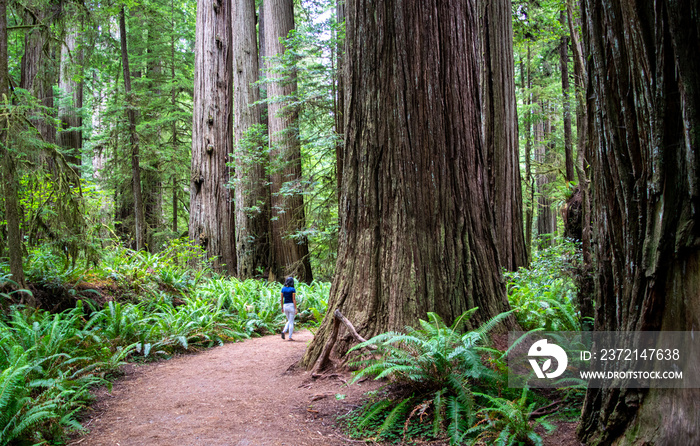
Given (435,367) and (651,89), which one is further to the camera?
(435,367)

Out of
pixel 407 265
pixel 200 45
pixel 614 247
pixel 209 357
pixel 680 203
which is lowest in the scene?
pixel 209 357

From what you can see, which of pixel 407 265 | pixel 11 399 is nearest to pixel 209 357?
pixel 11 399

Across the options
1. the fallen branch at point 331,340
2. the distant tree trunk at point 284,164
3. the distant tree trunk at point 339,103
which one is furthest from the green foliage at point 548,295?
the distant tree trunk at point 284,164

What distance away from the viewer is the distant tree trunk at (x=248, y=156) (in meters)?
11.2

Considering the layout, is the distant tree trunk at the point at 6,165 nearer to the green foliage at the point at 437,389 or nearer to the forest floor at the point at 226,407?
the forest floor at the point at 226,407

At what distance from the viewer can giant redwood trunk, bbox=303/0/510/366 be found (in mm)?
4008

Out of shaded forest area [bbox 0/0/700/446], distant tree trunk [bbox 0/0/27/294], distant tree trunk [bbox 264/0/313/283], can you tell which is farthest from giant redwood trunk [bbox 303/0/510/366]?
distant tree trunk [bbox 264/0/313/283]

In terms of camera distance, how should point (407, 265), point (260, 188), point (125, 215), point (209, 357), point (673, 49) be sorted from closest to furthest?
1. point (673, 49)
2. point (407, 265)
3. point (209, 357)
4. point (260, 188)
5. point (125, 215)

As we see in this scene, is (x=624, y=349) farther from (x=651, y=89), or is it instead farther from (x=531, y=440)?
(x=651, y=89)

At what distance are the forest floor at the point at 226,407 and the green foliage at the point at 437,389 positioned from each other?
12.2 inches

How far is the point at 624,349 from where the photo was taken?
2.15 metres

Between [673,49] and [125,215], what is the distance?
1834cm

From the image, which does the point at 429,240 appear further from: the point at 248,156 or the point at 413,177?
the point at 248,156

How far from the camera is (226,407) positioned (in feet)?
12.2
